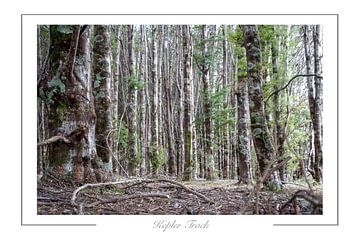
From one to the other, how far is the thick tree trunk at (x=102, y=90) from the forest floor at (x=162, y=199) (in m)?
0.59

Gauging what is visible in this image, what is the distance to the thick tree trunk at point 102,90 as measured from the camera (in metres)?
4.50

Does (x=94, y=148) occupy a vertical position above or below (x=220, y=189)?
above

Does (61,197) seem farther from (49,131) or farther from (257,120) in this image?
(257,120)

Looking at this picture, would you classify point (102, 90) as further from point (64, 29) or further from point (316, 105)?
point (316, 105)

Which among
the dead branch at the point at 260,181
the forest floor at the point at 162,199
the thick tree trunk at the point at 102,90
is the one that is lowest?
the forest floor at the point at 162,199

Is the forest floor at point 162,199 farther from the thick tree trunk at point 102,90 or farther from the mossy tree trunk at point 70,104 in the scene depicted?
the thick tree trunk at point 102,90

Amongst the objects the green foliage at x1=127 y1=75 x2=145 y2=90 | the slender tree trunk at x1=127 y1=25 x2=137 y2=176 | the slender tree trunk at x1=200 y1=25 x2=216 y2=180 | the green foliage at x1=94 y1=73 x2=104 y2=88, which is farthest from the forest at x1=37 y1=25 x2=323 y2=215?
the green foliage at x1=127 y1=75 x2=145 y2=90

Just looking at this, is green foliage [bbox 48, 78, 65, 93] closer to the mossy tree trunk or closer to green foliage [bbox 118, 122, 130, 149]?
the mossy tree trunk

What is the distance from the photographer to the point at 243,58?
14.1 feet

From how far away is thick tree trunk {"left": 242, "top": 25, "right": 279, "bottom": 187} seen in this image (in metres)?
3.99

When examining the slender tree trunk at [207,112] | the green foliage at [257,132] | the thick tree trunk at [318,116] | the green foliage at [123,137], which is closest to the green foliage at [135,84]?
the green foliage at [123,137]

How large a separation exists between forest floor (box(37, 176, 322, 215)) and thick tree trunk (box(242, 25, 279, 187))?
1.02ft

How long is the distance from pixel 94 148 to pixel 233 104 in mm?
1597
